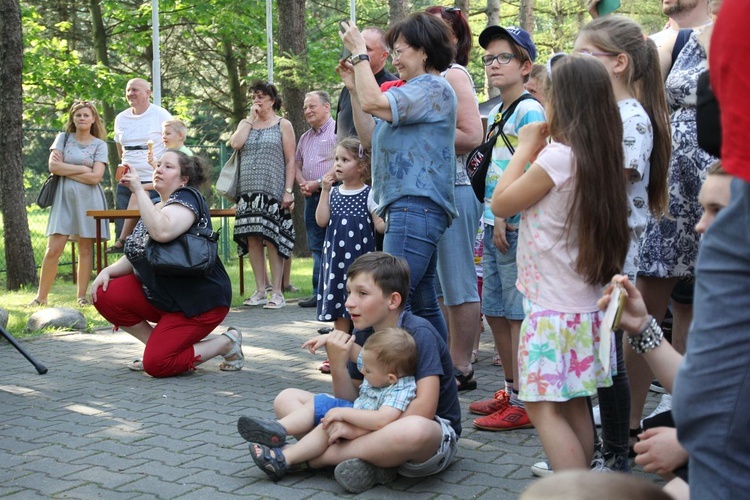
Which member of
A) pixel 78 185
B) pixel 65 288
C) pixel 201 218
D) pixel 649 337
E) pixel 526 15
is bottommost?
pixel 65 288

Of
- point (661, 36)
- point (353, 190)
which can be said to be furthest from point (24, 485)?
point (661, 36)

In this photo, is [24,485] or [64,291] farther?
[64,291]

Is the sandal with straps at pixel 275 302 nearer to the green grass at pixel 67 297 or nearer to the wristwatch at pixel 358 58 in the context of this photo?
the green grass at pixel 67 297

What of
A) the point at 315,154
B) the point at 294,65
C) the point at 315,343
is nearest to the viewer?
the point at 315,343

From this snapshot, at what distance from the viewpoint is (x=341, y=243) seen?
630 centimetres

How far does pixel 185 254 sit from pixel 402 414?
2705 mm

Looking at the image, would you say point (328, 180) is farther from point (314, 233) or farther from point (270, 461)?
point (270, 461)

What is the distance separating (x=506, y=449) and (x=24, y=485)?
2165mm

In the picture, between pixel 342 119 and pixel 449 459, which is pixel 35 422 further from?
pixel 342 119

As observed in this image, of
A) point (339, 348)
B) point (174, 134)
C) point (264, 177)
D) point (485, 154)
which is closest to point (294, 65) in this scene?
point (264, 177)

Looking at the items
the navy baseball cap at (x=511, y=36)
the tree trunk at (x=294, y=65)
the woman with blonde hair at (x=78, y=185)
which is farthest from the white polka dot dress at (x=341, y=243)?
the tree trunk at (x=294, y=65)

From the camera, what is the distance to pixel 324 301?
20.1 ft

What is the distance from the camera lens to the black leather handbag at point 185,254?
20.1 ft

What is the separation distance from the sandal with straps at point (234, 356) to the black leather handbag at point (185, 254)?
1.61 ft
